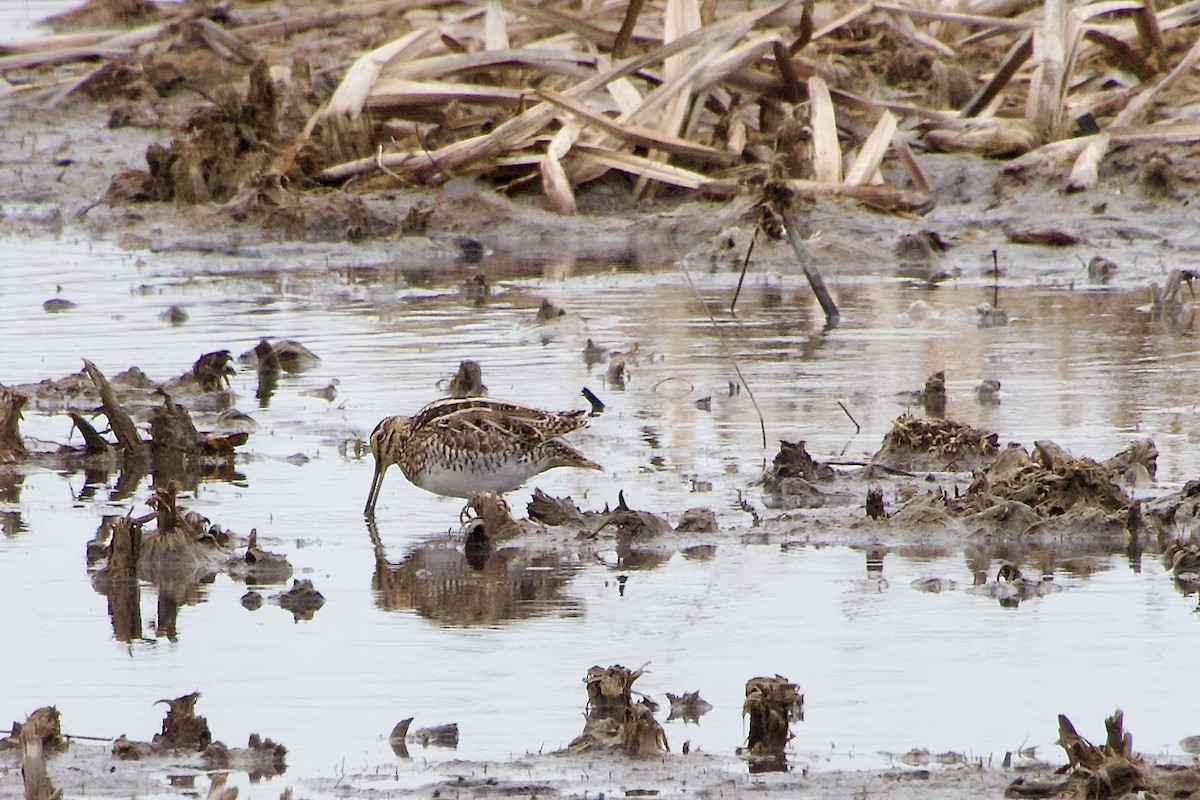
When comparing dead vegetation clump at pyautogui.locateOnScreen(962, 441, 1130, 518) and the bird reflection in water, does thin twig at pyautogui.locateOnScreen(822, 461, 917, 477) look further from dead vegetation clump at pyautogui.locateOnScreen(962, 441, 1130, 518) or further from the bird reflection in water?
the bird reflection in water

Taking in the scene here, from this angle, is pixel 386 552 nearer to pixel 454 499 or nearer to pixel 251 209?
pixel 454 499

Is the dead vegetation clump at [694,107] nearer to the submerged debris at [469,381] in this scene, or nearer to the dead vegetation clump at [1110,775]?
the submerged debris at [469,381]

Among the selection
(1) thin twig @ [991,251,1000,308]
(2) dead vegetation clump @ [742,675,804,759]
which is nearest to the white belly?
(2) dead vegetation clump @ [742,675,804,759]

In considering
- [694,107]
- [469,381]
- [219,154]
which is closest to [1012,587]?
[469,381]

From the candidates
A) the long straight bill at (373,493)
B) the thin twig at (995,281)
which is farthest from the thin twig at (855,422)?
the thin twig at (995,281)

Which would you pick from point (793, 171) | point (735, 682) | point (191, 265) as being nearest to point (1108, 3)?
point (793, 171)

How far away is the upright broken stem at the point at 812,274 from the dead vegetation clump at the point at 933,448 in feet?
10.2

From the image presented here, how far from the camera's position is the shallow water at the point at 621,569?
630 cm

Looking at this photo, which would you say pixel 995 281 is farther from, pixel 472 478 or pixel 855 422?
pixel 472 478

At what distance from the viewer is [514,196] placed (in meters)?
19.2

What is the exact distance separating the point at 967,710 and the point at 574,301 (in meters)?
9.11

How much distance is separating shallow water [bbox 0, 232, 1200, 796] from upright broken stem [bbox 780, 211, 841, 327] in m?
0.15

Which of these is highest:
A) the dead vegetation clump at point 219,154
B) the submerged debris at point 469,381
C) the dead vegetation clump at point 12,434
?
the dead vegetation clump at point 219,154

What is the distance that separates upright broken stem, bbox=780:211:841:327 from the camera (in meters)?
12.8
